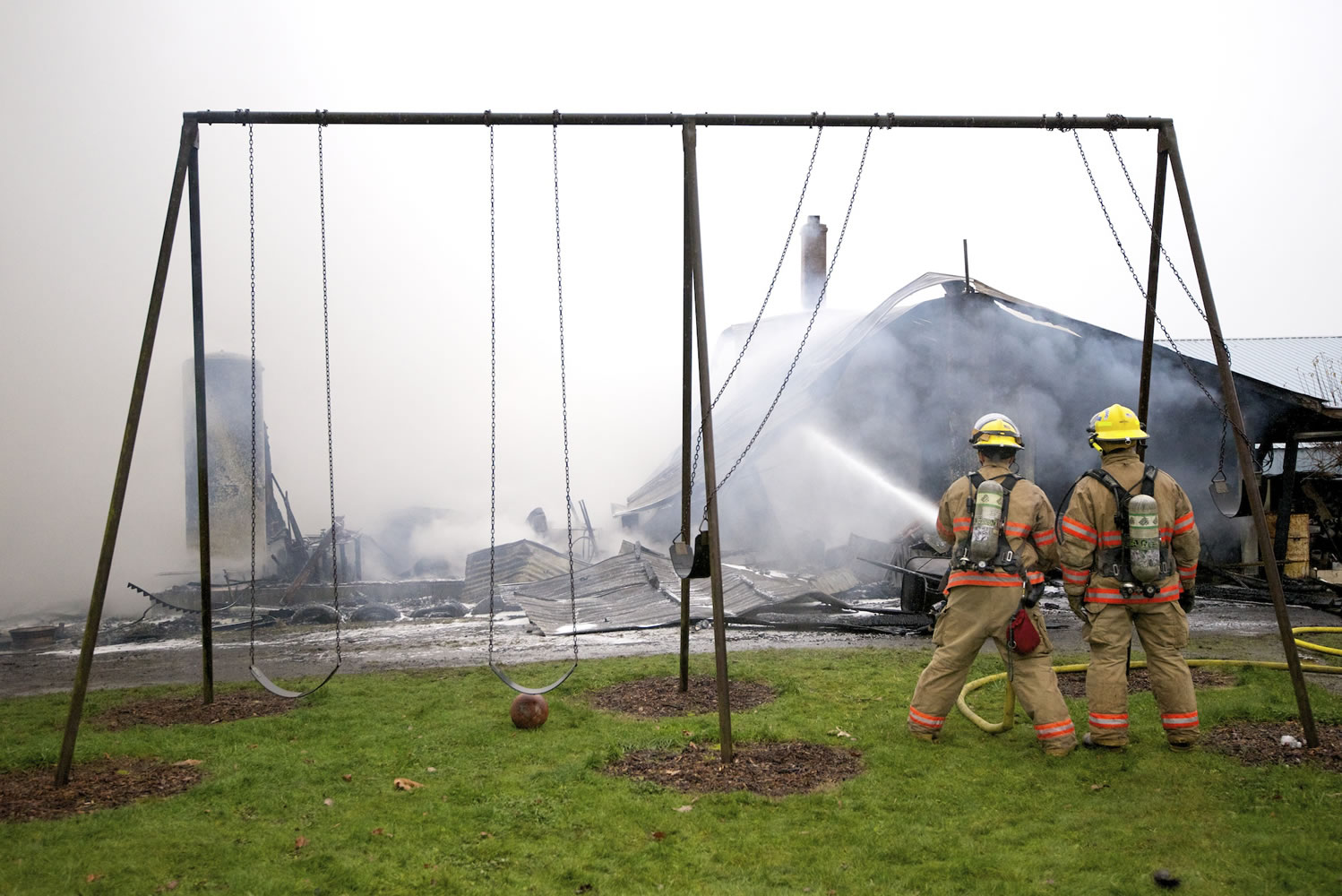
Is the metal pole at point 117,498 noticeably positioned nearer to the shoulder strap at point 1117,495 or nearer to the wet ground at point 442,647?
the wet ground at point 442,647

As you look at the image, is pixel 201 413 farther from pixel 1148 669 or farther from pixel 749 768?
pixel 1148 669

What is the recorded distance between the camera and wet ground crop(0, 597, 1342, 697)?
10.1m

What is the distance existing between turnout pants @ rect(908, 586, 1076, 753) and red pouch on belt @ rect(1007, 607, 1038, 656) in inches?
1.8

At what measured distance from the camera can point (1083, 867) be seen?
168 inches

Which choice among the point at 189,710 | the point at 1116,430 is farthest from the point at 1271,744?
the point at 189,710

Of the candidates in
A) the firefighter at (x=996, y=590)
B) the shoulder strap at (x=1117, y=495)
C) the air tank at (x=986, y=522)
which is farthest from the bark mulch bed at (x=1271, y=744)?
the air tank at (x=986, y=522)

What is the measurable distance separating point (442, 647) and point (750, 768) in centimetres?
686

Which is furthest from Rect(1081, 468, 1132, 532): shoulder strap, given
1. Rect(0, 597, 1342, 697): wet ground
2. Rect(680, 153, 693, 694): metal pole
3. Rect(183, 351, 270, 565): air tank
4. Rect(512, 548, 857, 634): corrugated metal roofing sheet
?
Rect(183, 351, 270, 565): air tank

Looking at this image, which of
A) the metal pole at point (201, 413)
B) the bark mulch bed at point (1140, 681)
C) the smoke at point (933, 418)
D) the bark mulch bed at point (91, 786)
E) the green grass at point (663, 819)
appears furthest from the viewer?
the smoke at point (933, 418)

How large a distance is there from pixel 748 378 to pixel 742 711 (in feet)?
60.2

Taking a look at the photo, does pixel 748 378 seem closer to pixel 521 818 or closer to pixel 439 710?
pixel 439 710

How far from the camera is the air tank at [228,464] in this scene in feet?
65.5

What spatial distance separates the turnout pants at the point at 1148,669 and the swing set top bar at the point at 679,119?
3501 mm

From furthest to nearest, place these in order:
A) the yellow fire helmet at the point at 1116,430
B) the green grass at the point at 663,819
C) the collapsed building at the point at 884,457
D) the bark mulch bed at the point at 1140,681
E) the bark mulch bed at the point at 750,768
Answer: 1. the collapsed building at the point at 884,457
2. the bark mulch bed at the point at 1140,681
3. the yellow fire helmet at the point at 1116,430
4. the bark mulch bed at the point at 750,768
5. the green grass at the point at 663,819
